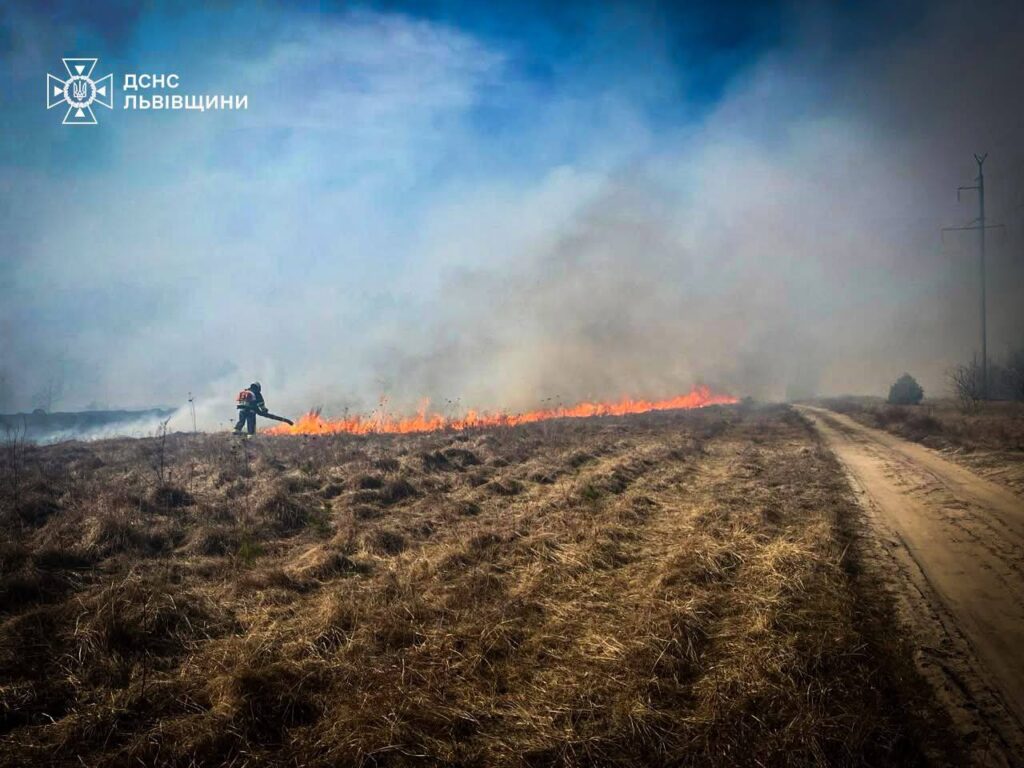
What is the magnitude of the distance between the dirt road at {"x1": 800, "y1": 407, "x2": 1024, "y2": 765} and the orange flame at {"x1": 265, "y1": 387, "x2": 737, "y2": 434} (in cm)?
1816

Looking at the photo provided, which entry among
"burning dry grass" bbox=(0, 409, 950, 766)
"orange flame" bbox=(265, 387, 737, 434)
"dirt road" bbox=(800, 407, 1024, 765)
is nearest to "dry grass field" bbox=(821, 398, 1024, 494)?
"dirt road" bbox=(800, 407, 1024, 765)

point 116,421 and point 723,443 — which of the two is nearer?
point 723,443

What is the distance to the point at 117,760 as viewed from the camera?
4.08m

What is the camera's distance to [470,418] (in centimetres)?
3369

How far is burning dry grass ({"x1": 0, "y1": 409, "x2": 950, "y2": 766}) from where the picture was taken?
4332 mm

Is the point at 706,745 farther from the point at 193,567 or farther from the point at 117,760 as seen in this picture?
the point at 193,567

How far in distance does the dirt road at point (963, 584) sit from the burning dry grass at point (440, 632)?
45cm

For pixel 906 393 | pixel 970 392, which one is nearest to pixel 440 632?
pixel 970 392

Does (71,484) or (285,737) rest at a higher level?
(71,484)

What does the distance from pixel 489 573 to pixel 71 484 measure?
13066mm

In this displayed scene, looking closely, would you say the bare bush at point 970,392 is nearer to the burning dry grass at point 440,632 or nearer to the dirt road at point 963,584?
the dirt road at point 963,584

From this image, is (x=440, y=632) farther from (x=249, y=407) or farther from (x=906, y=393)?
(x=906, y=393)

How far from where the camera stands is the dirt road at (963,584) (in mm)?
4664

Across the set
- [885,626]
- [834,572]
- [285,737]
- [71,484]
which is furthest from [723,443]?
[71,484]
